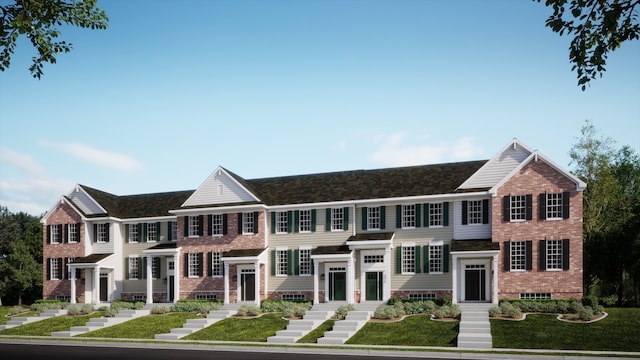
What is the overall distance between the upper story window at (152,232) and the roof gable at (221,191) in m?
4.54

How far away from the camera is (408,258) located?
40.7 meters

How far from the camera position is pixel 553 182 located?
37219 mm

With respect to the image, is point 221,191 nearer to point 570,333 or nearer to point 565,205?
point 565,205

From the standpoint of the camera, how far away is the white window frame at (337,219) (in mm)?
42812

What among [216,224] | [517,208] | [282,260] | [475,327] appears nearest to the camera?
[475,327]

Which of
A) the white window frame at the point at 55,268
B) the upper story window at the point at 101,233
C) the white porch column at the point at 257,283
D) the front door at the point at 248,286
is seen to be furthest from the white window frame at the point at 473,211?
the white window frame at the point at 55,268

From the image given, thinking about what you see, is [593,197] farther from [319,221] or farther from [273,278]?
[273,278]

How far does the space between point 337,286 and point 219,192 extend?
10.7 metres

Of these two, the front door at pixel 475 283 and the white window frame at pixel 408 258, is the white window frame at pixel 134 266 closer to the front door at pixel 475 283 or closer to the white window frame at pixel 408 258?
the white window frame at pixel 408 258

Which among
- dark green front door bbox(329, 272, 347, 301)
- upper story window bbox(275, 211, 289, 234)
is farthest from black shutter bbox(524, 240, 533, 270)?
upper story window bbox(275, 211, 289, 234)

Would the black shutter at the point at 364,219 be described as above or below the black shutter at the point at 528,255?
above

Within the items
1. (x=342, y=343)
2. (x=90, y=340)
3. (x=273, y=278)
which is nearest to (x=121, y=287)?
(x=273, y=278)

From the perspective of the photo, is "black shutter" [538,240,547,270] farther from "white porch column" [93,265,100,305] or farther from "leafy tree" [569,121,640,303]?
"white porch column" [93,265,100,305]

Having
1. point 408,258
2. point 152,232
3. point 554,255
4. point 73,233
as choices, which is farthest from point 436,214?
point 73,233
